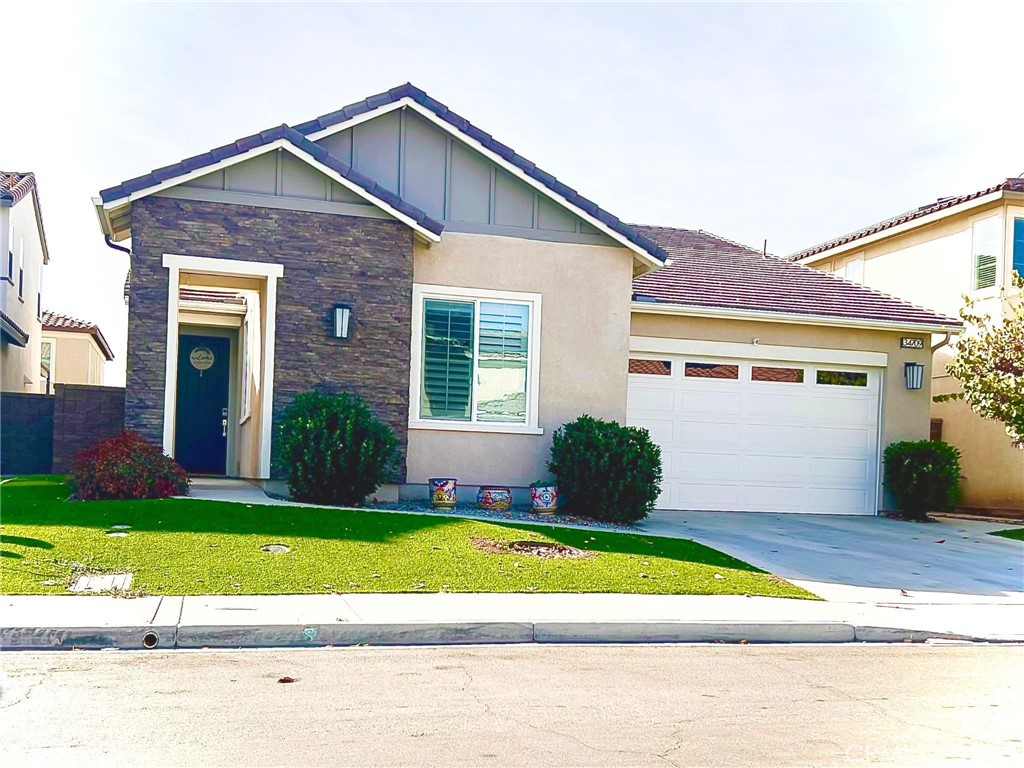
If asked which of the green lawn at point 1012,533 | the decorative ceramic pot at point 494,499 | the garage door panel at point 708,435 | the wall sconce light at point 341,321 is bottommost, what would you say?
the green lawn at point 1012,533

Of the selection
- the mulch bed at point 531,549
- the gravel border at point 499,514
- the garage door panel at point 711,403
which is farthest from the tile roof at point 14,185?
the mulch bed at point 531,549

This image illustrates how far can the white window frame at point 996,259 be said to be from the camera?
20.8 m

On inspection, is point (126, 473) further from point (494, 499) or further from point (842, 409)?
point (842, 409)

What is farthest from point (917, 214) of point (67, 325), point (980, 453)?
point (67, 325)

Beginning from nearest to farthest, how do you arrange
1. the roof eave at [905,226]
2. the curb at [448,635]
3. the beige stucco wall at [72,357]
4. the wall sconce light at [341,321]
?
the curb at [448,635] → the wall sconce light at [341,321] → the roof eave at [905,226] → the beige stucco wall at [72,357]

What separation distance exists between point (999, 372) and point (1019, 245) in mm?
4750

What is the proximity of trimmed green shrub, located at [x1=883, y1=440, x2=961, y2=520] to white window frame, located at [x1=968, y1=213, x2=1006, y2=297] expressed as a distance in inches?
172

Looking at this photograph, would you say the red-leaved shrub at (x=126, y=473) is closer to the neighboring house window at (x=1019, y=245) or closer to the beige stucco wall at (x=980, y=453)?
the beige stucco wall at (x=980, y=453)

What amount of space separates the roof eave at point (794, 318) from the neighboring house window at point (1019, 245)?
2.77 meters

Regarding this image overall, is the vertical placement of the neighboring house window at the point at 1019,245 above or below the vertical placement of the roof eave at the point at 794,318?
above

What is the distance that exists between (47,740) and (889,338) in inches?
634

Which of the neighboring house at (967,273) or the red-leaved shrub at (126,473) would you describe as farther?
the neighboring house at (967,273)

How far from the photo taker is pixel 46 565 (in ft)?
32.0

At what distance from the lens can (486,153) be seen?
611 inches
